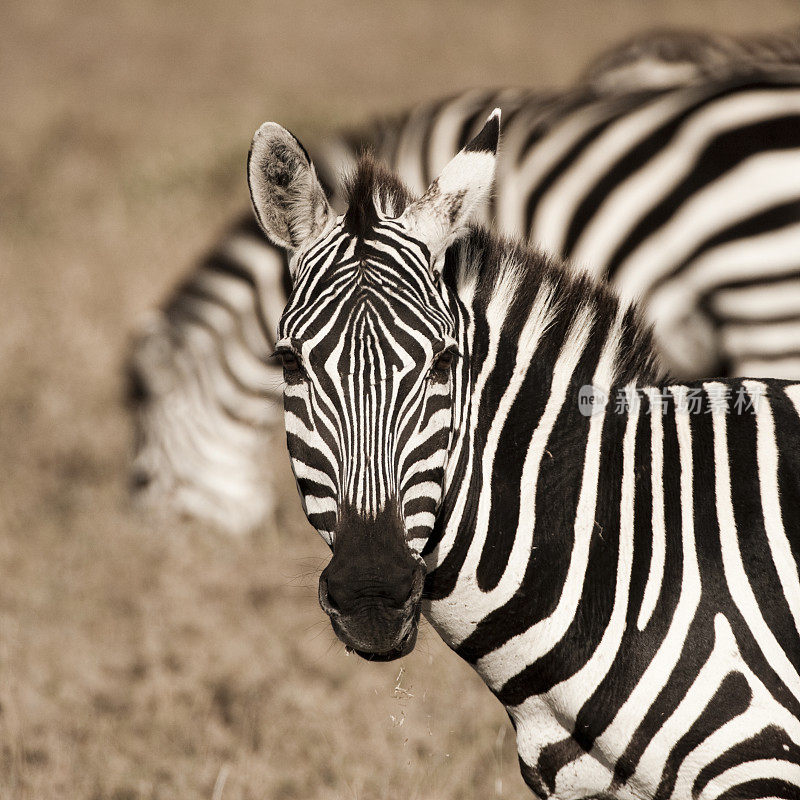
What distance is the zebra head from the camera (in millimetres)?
2525

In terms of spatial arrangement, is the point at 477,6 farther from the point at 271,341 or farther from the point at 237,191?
the point at 271,341

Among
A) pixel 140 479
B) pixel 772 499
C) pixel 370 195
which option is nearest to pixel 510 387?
pixel 370 195

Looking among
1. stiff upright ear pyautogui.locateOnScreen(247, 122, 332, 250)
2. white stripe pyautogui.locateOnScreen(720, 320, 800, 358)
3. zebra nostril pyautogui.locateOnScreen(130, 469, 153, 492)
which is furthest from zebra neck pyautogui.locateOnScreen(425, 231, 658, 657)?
zebra nostril pyautogui.locateOnScreen(130, 469, 153, 492)

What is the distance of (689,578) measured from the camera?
2.70 m

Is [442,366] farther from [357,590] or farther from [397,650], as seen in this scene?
[397,650]

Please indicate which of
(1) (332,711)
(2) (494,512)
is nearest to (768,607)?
(2) (494,512)

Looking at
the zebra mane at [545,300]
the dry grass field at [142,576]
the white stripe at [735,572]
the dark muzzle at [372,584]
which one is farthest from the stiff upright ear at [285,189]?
the white stripe at [735,572]

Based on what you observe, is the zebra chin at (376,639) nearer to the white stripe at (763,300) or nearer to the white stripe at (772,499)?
the white stripe at (772,499)

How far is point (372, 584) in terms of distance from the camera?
2469 millimetres

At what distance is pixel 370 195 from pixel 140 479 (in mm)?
4514

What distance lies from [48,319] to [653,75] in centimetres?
655

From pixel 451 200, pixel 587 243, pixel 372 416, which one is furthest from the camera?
pixel 587 243

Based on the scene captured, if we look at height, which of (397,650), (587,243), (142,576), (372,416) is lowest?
(142,576)

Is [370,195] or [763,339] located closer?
[370,195]
